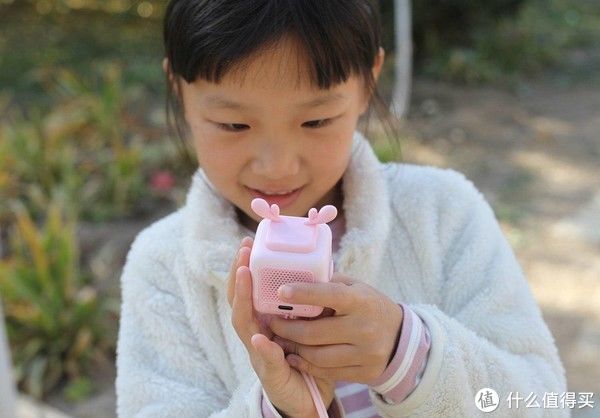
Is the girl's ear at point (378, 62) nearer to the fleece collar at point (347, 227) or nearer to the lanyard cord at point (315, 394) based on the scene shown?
the fleece collar at point (347, 227)

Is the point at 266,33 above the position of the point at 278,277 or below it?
above

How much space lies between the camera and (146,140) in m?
4.63

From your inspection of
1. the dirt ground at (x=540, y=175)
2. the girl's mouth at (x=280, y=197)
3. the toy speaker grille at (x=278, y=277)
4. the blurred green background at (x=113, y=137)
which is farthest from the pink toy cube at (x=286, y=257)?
the blurred green background at (x=113, y=137)

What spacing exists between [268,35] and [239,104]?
0.11 meters

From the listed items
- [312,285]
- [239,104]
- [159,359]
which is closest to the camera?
[312,285]

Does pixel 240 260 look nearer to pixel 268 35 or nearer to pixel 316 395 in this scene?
pixel 316 395

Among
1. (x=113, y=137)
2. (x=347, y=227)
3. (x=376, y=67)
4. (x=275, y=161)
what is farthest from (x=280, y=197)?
(x=113, y=137)

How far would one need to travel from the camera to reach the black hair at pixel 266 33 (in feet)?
4.02

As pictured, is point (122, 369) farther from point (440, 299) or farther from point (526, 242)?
point (526, 242)

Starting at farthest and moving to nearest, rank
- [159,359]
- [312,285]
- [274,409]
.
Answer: [159,359]
[274,409]
[312,285]

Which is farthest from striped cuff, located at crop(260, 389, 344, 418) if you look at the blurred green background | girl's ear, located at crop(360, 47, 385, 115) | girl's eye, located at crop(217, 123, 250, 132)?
the blurred green background

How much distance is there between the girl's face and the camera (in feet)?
4.01

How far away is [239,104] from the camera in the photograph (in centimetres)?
124

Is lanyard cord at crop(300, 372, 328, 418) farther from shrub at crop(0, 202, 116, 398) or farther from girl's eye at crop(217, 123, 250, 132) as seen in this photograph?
shrub at crop(0, 202, 116, 398)
